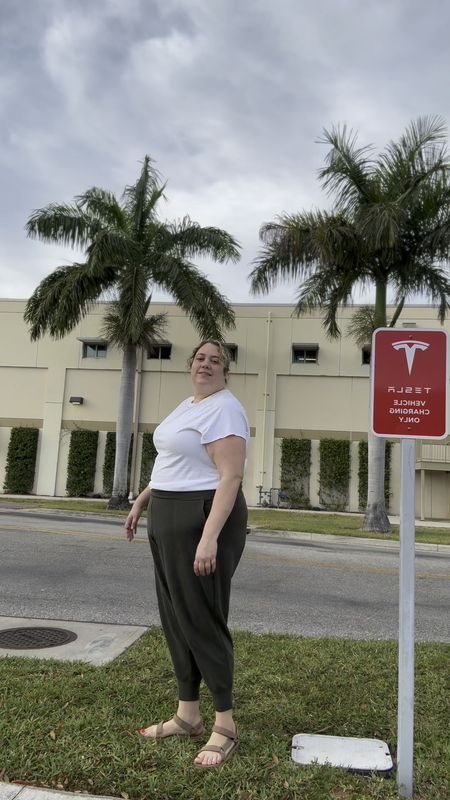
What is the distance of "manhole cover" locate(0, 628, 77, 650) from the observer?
14.8 ft

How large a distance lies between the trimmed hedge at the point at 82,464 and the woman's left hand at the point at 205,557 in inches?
926

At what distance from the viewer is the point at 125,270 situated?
58.2 ft

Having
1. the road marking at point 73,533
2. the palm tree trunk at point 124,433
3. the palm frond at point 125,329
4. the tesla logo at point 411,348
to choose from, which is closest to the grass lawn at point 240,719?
the tesla logo at point 411,348

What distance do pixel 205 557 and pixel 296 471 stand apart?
21988mm

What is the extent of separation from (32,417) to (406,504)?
25429mm

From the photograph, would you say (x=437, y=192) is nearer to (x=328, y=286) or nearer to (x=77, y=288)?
(x=328, y=286)

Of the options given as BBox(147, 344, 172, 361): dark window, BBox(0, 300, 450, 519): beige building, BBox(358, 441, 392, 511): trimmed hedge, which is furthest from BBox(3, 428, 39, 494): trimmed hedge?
BBox(358, 441, 392, 511): trimmed hedge

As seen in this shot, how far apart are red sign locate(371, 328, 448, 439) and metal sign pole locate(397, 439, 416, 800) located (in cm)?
11

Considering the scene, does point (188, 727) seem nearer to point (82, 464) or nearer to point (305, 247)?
point (305, 247)

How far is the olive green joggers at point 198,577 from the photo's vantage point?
2.72 meters

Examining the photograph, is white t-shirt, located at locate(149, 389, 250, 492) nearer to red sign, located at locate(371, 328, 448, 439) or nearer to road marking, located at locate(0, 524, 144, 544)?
red sign, located at locate(371, 328, 448, 439)

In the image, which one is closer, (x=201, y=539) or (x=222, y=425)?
(x=201, y=539)

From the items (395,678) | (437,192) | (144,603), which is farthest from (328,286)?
(395,678)

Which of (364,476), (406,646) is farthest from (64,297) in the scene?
(406,646)
